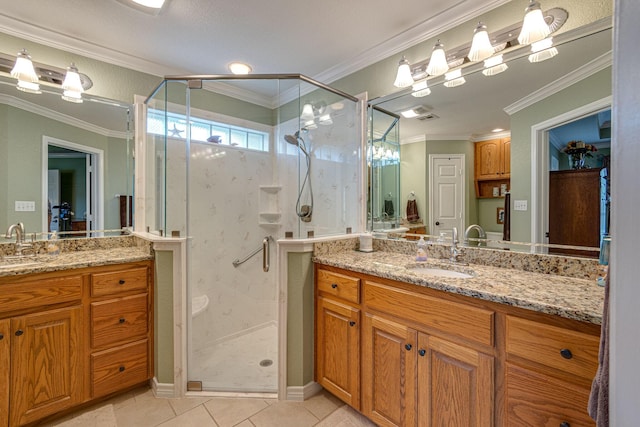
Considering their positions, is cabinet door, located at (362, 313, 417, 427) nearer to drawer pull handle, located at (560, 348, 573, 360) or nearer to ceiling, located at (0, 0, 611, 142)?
drawer pull handle, located at (560, 348, 573, 360)

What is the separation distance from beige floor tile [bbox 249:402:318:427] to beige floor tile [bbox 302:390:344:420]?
0.11 feet

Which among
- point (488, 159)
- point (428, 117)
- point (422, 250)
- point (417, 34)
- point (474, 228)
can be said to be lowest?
point (422, 250)

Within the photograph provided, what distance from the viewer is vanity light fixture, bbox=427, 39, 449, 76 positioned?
175cm

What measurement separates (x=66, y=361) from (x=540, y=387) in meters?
2.32

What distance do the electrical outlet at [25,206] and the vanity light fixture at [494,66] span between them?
296 cm

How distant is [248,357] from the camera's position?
2.33m

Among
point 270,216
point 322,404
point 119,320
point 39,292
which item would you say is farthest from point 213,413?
point 270,216

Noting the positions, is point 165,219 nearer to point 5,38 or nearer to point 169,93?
point 169,93

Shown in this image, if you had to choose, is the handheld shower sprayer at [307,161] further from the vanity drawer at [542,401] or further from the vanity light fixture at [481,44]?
the vanity drawer at [542,401]

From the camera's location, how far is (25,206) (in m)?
1.92

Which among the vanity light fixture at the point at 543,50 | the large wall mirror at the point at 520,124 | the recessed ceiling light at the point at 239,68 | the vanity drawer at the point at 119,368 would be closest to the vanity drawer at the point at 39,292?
the vanity drawer at the point at 119,368

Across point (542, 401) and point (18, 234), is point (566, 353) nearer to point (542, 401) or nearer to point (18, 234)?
point (542, 401)

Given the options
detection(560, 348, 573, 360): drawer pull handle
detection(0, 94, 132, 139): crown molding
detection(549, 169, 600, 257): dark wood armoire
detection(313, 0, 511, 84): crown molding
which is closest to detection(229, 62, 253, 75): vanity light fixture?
detection(313, 0, 511, 84): crown molding

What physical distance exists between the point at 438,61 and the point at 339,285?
148 centimetres
